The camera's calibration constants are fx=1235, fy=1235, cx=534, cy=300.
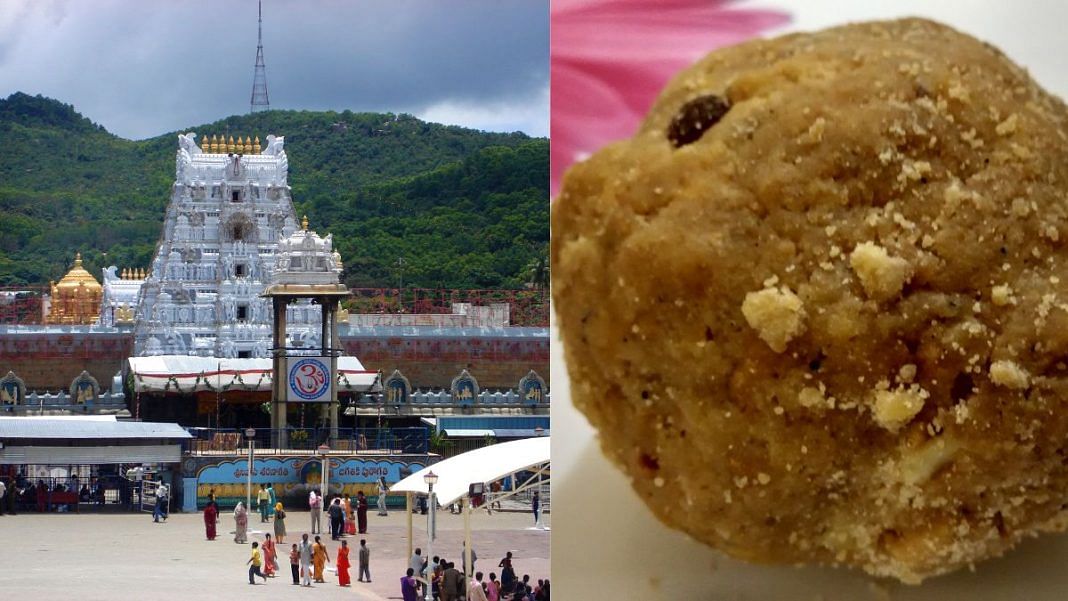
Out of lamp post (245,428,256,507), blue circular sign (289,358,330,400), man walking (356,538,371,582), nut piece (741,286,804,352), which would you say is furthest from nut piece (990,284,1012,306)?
blue circular sign (289,358,330,400)

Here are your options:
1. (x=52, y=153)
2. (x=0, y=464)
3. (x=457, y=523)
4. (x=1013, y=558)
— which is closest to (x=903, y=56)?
(x=1013, y=558)

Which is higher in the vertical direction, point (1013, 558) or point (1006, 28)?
point (1006, 28)

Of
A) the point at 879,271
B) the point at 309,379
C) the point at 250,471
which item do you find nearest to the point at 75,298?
the point at 309,379

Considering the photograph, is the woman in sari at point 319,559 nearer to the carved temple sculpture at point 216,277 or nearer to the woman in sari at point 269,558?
the woman in sari at point 269,558

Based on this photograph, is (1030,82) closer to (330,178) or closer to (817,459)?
(817,459)

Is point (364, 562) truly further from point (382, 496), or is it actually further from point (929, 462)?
point (929, 462)

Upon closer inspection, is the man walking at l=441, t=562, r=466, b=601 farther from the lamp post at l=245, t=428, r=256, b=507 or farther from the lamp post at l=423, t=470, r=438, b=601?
the lamp post at l=245, t=428, r=256, b=507
